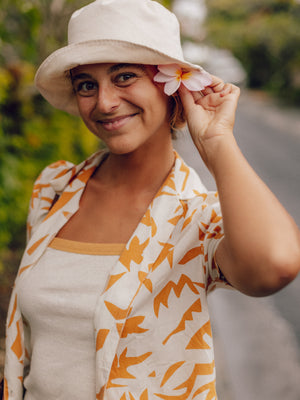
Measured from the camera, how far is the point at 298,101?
2127 centimetres

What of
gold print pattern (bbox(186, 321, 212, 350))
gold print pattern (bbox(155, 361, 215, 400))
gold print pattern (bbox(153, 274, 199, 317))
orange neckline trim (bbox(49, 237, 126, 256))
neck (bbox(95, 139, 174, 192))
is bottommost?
gold print pattern (bbox(155, 361, 215, 400))

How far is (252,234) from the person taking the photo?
1.25 m

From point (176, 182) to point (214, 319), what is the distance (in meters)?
3.06

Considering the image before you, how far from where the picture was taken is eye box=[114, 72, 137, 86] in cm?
159

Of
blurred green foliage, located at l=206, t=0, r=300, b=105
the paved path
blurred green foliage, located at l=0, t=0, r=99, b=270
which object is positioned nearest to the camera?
the paved path

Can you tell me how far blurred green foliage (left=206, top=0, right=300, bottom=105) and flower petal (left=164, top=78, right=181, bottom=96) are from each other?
2096 centimetres

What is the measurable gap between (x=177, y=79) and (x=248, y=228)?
24.5 inches

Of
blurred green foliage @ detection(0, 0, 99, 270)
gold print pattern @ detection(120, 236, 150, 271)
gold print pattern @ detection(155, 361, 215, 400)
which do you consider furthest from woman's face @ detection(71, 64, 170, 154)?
blurred green foliage @ detection(0, 0, 99, 270)

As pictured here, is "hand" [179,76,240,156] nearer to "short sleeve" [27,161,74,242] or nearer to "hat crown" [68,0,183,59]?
"hat crown" [68,0,183,59]

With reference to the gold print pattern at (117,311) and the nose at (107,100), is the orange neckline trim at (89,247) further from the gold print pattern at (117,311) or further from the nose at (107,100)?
the nose at (107,100)

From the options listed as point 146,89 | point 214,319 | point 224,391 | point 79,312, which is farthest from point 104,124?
point 214,319

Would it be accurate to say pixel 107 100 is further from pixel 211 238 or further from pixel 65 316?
pixel 65 316

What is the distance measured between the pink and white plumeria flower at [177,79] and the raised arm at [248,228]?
0.21 metres

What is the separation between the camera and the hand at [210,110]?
4.79ft
